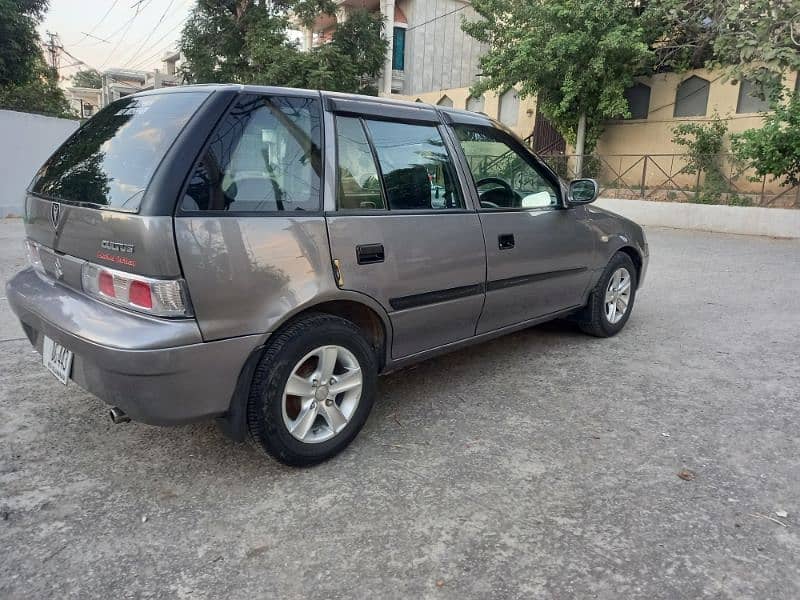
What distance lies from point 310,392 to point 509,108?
19886mm

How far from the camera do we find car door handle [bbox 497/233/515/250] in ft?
12.0

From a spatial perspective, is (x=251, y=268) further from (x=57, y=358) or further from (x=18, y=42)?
(x=18, y=42)

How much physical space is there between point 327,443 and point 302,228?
103cm

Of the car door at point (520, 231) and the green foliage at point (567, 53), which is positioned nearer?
the car door at point (520, 231)

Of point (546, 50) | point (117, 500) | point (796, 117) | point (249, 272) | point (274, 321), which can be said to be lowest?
point (117, 500)

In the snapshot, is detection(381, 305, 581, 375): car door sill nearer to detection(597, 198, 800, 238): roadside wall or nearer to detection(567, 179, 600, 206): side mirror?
detection(567, 179, 600, 206): side mirror

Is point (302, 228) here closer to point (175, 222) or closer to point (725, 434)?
point (175, 222)

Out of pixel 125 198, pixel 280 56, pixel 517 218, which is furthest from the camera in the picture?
pixel 280 56

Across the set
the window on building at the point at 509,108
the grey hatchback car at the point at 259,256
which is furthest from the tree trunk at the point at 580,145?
the grey hatchback car at the point at 259,256

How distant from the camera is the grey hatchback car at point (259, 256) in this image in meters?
2.35

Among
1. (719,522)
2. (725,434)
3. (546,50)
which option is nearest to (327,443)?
(719,522)

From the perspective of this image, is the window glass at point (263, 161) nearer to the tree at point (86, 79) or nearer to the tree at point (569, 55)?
the tree at point (569, 55)

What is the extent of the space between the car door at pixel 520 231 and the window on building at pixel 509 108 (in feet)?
57.0

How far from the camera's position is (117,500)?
2.56 m
